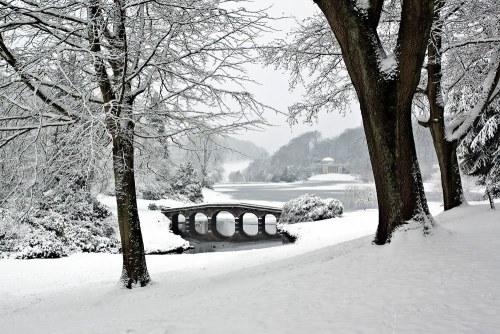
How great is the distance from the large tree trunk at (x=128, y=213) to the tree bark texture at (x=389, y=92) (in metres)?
4.48

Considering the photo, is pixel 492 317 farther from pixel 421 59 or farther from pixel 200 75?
pixel 200 75

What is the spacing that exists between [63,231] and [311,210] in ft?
55.0

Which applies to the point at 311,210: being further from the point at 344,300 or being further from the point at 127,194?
the point at 344,300

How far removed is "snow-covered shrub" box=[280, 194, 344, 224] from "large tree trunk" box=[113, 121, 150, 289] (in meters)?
20.1

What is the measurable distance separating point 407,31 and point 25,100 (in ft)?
27.1

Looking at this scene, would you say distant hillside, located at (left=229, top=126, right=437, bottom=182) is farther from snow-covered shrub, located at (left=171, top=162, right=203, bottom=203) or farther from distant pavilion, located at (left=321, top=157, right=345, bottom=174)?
snow-covered shrub, located at (left=171, top=162, right=203, bottom=203)

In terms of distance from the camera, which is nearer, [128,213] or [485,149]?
[128,213]

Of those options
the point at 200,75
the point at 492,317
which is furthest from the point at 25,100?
the point at 492,317

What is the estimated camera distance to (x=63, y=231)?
18.6m

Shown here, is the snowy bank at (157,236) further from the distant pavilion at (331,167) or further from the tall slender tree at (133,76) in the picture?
the distant pavilion at (331,167)

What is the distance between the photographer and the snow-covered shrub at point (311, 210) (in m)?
26.8

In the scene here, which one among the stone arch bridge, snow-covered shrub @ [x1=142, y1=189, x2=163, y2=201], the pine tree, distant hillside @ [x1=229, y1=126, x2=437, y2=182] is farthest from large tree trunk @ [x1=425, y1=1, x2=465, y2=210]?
distant hillside @ [x1=229, y1=126, x2=437, y2=182]

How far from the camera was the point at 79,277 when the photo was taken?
12570mm

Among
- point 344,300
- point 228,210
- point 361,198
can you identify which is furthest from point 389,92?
point 361,198
